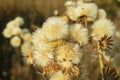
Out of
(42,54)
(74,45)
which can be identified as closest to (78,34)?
(74,45)

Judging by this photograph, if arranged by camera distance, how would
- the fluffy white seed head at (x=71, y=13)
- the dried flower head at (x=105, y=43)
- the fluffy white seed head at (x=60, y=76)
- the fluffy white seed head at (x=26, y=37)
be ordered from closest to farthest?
the fluffy white seed head at (x=60, y=76)
the dried flower head at (x=105, y=43)
the fluffy white seed head at (x=71, y=13)
the fluffy white seed head at (x=26, y=37)

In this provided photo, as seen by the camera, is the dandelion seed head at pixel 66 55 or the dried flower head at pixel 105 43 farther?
the dried flower head at pixel 105 43

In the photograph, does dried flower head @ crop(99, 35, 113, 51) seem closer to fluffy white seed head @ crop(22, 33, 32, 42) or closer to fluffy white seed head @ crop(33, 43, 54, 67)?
fluffy white seed head @ crop(33, 43, 54, 67)

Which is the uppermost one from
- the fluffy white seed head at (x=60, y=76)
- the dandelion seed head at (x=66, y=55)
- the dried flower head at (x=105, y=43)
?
the dried flower head at (x=105, y=43)

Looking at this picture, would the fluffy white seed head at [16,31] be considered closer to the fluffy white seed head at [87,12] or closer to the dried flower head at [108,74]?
the fluffy white seed head at [87,12]

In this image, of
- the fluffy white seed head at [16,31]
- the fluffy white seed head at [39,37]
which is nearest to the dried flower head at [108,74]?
the fluffy white seed head at [39,37]

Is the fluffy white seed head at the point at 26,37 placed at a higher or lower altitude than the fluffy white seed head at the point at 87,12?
higher

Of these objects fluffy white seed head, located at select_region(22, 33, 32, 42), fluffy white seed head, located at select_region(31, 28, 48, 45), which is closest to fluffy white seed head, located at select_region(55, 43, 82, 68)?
fluffy white seed head, located at select_region(31, 28, 48, 45)
